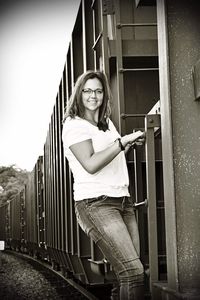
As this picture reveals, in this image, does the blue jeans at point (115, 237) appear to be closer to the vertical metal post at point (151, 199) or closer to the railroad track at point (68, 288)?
the vertical metal post at point (151, 199)

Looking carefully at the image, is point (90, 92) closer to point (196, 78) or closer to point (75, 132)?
point (75, 132)

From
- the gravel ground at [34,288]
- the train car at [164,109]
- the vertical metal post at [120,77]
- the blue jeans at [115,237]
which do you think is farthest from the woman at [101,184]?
the gravel ground at [34,288]

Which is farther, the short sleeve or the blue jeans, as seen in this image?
the short sleeve

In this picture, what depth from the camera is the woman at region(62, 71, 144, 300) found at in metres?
2.99

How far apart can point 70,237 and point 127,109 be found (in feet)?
8.77

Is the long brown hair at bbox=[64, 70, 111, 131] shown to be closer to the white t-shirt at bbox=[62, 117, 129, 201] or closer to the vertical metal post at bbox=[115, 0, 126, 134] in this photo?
the white t-shirt at bbox=[62, 117, 129, 201]

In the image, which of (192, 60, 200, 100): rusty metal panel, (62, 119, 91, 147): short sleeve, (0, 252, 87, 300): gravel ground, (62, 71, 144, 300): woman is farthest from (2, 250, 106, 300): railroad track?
(192, 60, 200, 100): rusty metal panel

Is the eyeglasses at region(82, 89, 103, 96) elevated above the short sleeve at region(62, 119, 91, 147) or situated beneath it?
elevated above

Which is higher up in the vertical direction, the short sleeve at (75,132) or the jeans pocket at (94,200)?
the short sleeve at (75,132)

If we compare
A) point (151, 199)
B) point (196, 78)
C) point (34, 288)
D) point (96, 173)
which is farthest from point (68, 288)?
point (196, 78)

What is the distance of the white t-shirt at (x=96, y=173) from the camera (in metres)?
3.12

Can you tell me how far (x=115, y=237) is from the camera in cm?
299

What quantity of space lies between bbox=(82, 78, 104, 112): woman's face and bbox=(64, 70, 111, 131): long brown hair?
0.02 m

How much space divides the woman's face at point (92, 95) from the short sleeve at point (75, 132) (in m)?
0.16
